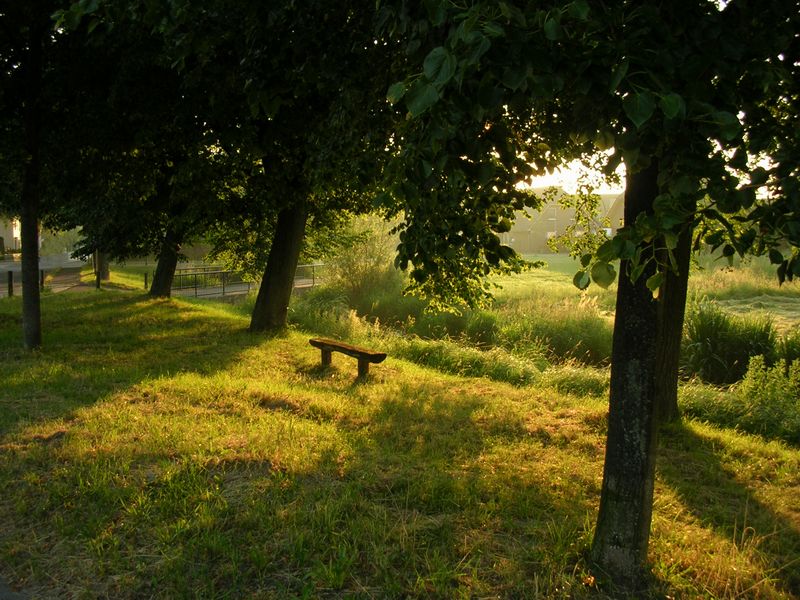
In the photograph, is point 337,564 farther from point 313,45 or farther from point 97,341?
point 97,341

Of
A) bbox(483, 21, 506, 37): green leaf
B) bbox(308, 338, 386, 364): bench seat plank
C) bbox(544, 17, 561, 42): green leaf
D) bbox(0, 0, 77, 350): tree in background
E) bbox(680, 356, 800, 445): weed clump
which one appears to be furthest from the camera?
bbox(308, 338, 386, 364): bench seat plank

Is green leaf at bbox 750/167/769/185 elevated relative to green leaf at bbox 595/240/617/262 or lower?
elevated

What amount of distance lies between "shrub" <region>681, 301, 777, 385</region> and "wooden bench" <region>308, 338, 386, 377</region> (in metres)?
6.48

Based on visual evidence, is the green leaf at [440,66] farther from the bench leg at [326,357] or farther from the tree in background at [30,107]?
the tree in background at [30,107]

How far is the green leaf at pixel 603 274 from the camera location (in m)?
1.78

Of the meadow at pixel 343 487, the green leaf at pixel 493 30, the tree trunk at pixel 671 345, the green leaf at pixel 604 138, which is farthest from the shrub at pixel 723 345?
the green leaf at pixel 493 30

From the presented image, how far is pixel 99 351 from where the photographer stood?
9562 mm

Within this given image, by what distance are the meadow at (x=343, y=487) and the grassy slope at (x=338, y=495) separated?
2 centimetres

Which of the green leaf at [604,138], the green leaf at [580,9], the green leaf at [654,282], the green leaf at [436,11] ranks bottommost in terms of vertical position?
the green leaf at [654,282]

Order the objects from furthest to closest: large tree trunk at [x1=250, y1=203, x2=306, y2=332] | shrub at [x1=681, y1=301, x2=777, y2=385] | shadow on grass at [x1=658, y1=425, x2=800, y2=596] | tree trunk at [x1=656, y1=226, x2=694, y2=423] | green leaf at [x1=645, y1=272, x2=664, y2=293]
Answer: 1. large tree trunk at [x1=250, y1=203, x2=306, y2=332]
2. shrub at [x1=681, y1=301, x2=777, y2=385]
3. tree trunk at [x1=656, y1=226, x2=694, y2=423]
4. shadow on grass at [x1=658, y1=425, x2=800, y2=596]
5. green leaf at [x1=645, y1=272, x2=664, y2=293]

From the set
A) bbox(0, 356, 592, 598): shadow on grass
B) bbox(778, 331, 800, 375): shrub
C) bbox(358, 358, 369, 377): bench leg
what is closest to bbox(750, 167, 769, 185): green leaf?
bbox(0, 356, 592, 598): shadow on grass

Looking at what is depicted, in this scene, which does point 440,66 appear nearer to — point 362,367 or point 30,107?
point 362,367

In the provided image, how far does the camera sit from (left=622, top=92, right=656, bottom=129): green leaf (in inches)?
60.5

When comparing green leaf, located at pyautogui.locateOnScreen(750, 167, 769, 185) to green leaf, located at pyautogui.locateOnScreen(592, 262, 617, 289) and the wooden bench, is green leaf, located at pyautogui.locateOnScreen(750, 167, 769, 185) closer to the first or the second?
green leaf, located at pyautogui.locateOnScreen(592, 262, 617, 289)
